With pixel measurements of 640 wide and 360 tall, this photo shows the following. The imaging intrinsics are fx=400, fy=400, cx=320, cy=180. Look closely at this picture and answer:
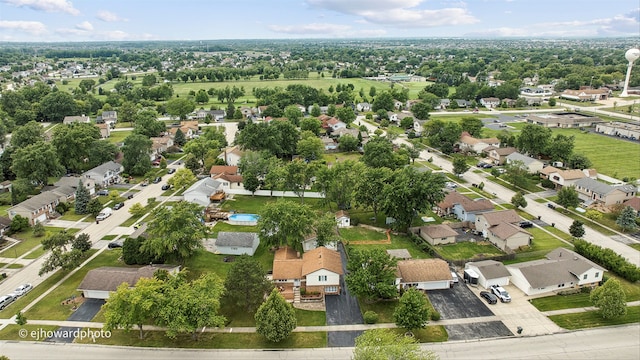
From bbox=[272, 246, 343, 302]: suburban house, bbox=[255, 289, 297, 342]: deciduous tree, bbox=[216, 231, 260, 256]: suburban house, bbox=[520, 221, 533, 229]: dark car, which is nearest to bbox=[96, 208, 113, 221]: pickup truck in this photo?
bbox=[216, 231, 260, 256]: suburban house

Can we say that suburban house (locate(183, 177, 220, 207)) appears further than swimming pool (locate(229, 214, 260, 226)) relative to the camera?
Yes

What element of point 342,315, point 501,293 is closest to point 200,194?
point 342,315

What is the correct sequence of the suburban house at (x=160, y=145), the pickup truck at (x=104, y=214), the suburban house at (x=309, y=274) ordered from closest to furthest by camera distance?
the suburban house at (x=309, y=274), the pickup truck at (x=104, y=214), the suburban house at (x=160, y=145)

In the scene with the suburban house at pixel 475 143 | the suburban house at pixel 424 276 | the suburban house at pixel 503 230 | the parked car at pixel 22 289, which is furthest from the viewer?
the suburban house at pixel 475 143

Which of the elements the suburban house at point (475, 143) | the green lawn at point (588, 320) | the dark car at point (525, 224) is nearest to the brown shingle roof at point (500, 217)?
the dark car at point (525, 224)

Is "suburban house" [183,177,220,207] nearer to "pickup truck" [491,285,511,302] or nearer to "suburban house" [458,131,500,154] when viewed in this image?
"pickup truck" [491,285,511,302]

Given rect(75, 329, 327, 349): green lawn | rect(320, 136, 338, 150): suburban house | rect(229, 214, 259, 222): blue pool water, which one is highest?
rect(320, 136, 338, 150): suburban house

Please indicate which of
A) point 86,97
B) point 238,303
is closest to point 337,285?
point 238,303

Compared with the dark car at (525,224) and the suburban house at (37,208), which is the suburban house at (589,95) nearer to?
the dark car at (525,224)
